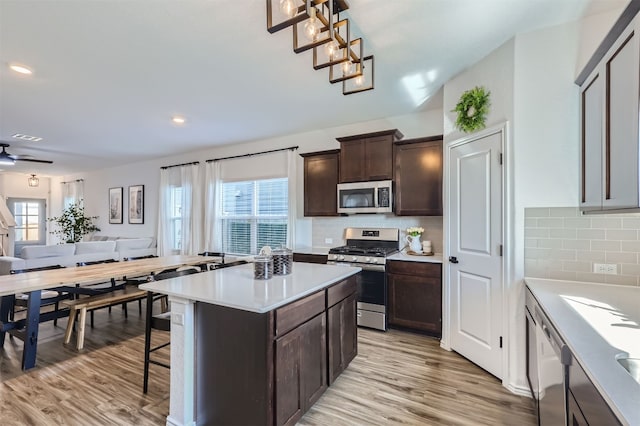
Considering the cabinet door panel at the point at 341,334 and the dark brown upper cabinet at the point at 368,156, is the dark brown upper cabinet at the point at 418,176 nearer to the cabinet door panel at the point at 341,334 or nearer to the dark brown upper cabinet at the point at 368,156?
the dark brown upper cabinet at the point at 368,156

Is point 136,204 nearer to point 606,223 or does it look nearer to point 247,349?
point 247,349

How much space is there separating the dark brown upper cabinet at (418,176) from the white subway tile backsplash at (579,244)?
4.18ft

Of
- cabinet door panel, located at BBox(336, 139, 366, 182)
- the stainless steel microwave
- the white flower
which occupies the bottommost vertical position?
the white flower

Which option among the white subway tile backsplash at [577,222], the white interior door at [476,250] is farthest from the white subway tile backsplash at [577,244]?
the white interior door at [476,250]

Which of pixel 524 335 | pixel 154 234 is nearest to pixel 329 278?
pixel 524 335

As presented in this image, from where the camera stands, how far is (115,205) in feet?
25.6

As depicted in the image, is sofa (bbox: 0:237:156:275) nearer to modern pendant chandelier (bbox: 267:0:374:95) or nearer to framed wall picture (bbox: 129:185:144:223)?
framed wall picture (bbox: 129:185:144:223)

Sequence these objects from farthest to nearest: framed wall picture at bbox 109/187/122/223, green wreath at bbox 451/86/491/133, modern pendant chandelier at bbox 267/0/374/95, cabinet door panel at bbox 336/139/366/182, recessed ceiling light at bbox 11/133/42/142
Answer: framed wall picture at bbox 109/187/122/223 < recessed ceiling light at bbox 11/133/42/142 < cabinet door panel at bbox 336/139/366/182 < green wreath at bbox 451/86/491/133 < modern pendant chandelier at bbox 267/0/374/95

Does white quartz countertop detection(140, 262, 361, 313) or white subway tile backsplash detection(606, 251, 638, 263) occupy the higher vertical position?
white subway tile backsplash detection(606, 251, 638, 263)

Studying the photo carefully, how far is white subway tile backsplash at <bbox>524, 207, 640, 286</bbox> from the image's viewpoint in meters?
1.97

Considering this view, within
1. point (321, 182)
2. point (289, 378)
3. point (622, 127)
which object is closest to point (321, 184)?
point (321, 182)

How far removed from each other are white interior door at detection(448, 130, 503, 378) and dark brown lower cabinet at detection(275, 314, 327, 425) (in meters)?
1.50

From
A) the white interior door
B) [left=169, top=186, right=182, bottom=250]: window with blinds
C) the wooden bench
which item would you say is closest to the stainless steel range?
the white interior door

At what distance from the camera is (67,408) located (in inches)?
84.1
